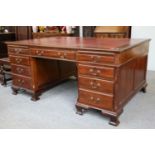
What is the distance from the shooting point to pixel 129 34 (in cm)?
408

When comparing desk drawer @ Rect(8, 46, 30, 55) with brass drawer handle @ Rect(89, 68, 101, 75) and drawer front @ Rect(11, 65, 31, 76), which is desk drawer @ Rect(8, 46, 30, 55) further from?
brass drawer handle @ Rect(89, 68, 101, 75)

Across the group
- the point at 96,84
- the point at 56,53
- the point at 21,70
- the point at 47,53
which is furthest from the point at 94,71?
the point at 21,70

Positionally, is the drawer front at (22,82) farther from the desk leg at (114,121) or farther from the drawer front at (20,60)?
the desk leg at (114,121)

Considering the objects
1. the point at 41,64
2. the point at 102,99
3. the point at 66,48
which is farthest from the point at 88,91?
the point at 41,64

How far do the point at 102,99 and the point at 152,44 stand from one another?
7.79 feet

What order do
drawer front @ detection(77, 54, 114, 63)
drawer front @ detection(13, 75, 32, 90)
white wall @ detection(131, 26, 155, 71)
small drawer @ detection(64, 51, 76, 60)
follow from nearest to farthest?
drawer front @ detection(77, 54, 114, 63), small drawer @ detection(64, 51, 76, 60), drawer front @ detection(13, 75, 32, 90), white wall @ detection(131, 26, 155, 71)

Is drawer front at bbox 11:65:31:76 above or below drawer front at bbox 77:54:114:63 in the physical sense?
below

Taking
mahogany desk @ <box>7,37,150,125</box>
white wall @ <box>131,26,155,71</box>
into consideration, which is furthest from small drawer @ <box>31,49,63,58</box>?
white wall @ <box>131,26,155,71</box>

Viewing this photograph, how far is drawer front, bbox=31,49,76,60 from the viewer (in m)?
2.19

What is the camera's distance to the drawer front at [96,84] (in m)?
2.00

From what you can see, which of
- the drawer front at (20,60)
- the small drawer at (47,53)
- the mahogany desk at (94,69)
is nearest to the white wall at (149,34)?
the mahogany desk at (94,69)

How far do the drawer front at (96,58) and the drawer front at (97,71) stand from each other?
7 centimetres

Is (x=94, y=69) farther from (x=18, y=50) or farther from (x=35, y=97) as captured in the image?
(x=18, y=50)

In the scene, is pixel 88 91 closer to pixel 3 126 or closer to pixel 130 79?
pixel 130 79
